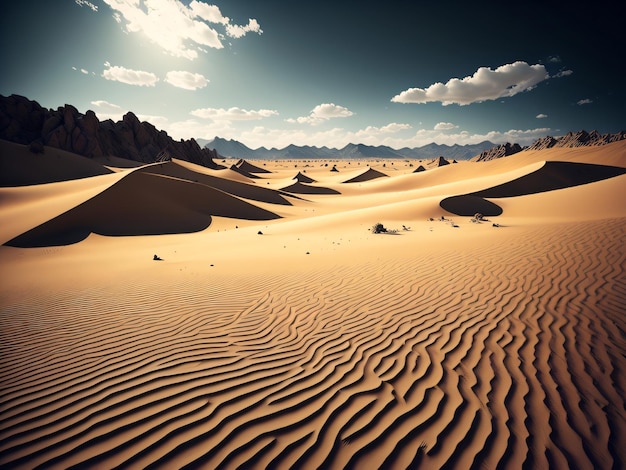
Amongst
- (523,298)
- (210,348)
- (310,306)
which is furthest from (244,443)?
(523,298)

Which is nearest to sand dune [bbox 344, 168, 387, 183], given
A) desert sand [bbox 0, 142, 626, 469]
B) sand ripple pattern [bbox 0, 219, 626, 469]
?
desert sand [bbox 0, 142, 626, 469]

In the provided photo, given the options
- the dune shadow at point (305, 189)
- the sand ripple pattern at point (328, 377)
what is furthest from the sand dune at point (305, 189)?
the sand ripple pattern at point (328, 377)

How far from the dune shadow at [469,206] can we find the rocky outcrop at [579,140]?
67253mm

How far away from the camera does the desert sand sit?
2.63 meters

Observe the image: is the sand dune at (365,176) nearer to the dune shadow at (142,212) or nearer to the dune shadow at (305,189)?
the dune shadow at (305,189)

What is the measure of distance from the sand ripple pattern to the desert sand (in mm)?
23

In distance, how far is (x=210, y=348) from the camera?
14.1ft

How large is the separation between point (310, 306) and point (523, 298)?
4236 mm

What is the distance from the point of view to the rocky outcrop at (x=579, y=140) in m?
63.3

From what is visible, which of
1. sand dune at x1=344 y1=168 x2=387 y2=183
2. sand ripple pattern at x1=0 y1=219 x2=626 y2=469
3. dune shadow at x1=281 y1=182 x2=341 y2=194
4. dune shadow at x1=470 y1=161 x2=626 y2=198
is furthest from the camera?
sand dune at x1=344 y1=168 x2=387 y2=183

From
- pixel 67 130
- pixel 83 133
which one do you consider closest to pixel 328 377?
pixel 83 133

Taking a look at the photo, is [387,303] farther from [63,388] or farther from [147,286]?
[147,286]

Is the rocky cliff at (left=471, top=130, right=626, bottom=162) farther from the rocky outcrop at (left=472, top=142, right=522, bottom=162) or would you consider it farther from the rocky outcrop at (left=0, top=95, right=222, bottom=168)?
the rocky outcrop at (left=0, top=95, right=222, bottom=168)

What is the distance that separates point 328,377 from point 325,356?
490 millimetres
